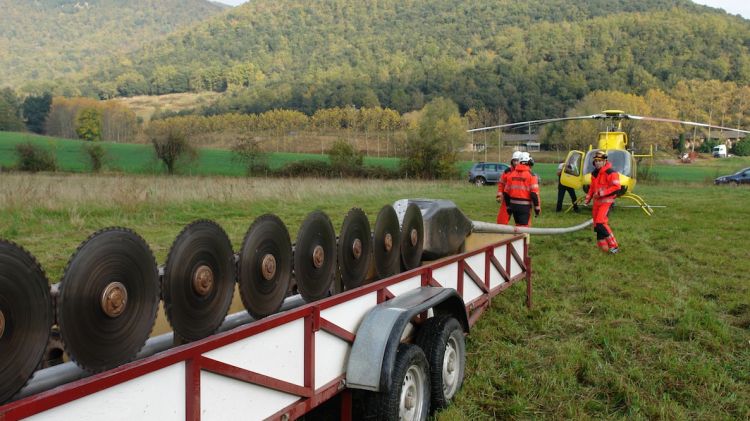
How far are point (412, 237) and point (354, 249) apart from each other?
40.5 inches

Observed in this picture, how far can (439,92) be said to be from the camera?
108375 mm

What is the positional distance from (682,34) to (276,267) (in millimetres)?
131286

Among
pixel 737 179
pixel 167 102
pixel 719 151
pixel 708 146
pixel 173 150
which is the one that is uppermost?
pixel 167 102

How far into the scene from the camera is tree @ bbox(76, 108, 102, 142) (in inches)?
2694

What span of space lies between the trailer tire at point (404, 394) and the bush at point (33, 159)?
113 ft

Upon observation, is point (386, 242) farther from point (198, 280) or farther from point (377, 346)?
point (198, 280)

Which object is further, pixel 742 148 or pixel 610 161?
pixel 742 148

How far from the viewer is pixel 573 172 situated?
17.2m

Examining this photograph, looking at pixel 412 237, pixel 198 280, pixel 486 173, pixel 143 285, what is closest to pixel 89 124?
pixel 486 173

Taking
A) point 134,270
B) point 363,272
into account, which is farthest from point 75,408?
point 363,272

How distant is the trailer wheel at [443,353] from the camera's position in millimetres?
3678

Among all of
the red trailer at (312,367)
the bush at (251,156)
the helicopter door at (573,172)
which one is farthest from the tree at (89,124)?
the red trailer at (312,367)

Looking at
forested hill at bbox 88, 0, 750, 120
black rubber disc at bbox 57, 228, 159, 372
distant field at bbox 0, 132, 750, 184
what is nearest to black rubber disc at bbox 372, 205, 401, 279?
black rubber disc at bbox 57, 228, 159, 372

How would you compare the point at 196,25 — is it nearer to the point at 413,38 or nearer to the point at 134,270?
the point at 413,38
